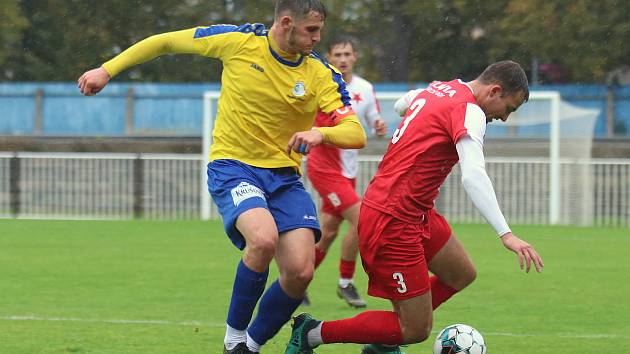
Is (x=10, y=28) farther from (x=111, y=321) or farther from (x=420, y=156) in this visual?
(x=420, y=156)

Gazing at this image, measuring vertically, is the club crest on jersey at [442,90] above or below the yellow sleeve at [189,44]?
below

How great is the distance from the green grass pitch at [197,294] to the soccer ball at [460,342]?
71 centimetres

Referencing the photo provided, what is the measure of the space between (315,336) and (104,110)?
2672 cm

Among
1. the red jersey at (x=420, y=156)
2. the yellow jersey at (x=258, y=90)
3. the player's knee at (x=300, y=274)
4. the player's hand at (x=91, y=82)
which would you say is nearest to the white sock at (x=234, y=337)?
the player's knee at (x=300, y=274)

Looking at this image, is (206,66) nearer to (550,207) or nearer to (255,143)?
(550,207)

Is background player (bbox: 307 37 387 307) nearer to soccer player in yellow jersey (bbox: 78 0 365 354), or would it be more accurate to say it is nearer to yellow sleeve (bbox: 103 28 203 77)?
soccer player in yellow jersey (bbox: 78 0 365 354)

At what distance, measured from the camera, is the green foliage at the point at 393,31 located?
28.1 m

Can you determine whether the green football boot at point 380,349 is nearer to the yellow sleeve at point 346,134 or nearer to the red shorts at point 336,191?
the yellow sleeve at point 346,134

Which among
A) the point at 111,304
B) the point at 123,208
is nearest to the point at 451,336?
the point at 111,304

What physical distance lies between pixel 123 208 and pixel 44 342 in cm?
1087

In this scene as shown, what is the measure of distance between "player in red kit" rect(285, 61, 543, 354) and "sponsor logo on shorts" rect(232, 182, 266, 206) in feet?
1.88

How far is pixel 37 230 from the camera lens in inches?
607

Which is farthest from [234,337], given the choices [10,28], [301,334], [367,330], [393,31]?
[10,28]

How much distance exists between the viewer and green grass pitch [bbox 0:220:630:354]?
7.38 m
